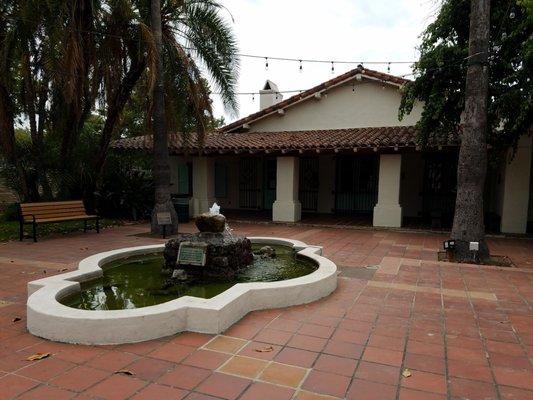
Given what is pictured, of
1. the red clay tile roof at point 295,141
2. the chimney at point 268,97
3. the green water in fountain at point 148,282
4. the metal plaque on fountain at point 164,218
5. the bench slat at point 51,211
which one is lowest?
the green water in fountain at point 148,282

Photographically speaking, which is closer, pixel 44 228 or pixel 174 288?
pixel 174 288

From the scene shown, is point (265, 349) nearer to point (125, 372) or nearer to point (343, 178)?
point (125, 372)

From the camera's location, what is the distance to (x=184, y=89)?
9852 mm

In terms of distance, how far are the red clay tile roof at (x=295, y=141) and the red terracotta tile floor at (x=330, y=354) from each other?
6491mm

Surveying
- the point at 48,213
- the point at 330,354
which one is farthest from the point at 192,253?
the point at 48,213

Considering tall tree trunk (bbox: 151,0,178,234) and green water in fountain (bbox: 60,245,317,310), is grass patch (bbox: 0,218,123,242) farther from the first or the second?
green water in fountain (bbox: 60,245,317,310)

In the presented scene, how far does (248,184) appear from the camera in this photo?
16.4 metres

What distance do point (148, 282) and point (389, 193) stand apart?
8.69m

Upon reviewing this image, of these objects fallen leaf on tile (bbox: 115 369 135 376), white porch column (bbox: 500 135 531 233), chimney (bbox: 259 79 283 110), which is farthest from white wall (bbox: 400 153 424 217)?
fallen leaf on tile (bbox: 115 369 135 376)

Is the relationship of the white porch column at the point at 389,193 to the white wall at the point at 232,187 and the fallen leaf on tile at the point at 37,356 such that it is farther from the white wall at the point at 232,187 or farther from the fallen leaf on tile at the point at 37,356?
the fallen leaf on tile at the point at 37,356

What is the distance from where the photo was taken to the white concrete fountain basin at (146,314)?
10.8ft

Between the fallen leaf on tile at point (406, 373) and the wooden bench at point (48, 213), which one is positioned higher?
the wooden bench at point (48, 213)

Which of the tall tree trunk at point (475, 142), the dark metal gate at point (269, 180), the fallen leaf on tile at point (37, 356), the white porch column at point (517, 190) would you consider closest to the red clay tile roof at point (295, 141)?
the dark metal gate at point (269, 180)

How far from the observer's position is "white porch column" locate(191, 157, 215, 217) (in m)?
14.1
